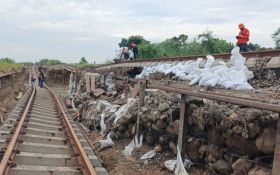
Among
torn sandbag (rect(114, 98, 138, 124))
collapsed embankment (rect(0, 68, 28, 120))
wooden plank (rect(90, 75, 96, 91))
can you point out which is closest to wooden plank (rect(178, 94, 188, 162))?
torn sandbag (rect(114, 98, 138, 124))

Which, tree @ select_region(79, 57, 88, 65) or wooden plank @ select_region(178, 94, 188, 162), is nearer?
wooden plank @ select_region(178, 94, 188, 162)

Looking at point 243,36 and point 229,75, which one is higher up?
point 243,36

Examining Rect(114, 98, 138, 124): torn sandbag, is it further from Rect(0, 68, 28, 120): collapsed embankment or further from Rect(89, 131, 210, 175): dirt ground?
Rect(0, 68, 28, 120): collapsed embankment

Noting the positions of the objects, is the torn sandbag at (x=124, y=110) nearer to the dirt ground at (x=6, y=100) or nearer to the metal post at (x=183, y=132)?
the metal post at (x=183, y=132)

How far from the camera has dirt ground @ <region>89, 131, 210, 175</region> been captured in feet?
23.5

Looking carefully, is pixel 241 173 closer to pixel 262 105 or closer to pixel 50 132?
pixel 262 105

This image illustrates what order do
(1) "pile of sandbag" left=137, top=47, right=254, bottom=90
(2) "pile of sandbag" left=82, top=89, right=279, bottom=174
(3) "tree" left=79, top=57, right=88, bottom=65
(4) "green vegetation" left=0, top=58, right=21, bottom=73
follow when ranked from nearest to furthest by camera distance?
(2) "pile of sandbag" left=82, top=89, right=279, bottom=174 < (1) "pile of sandbag" left=137, top=47, right=254, bottom=90 < (4) "green vegetation" left=0, top=58, right=21, bottom=73 < (3) "tree" left=79, top=57, right=88, bottom=65

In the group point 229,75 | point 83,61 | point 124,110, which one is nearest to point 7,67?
point 124,110

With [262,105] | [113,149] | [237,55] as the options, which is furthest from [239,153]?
[113,149]

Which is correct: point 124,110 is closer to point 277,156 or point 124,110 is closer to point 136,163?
point 136,163

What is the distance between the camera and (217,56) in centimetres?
1134

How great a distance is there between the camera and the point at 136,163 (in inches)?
313

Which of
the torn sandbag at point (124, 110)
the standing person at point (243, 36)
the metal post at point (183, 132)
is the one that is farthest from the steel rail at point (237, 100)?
the standing person at point (243, 36)

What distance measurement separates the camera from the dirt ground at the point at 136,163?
7.16 meters
